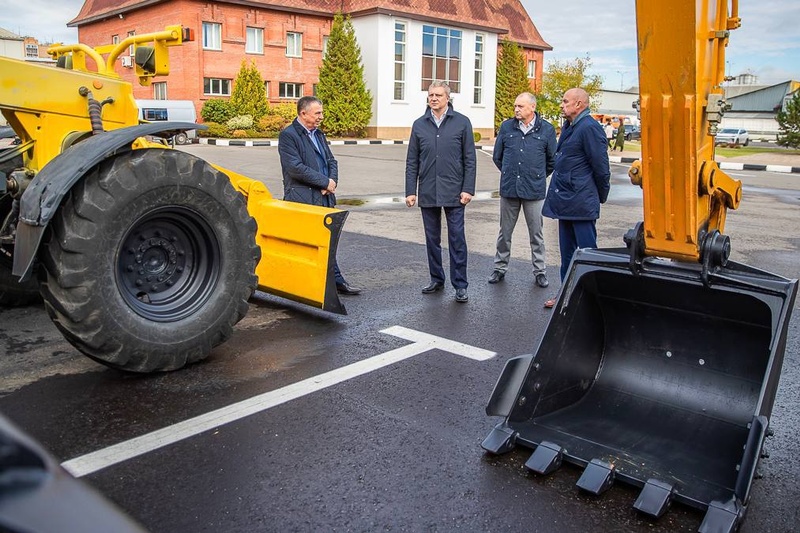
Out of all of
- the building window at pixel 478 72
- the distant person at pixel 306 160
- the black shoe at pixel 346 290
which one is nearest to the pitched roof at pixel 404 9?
the building window at pixel 478 72

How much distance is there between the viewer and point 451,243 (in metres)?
7.22

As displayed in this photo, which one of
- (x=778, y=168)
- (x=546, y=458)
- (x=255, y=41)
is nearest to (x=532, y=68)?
(x=255, y=41)

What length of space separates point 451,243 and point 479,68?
3842 cm

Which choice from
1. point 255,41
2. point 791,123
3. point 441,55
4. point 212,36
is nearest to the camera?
point 791,123

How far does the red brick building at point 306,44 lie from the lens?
37.5 metres

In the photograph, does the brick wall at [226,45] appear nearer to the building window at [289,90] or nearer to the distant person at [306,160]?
the building window at [289,90]

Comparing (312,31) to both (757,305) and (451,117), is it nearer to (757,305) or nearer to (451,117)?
(451,117)

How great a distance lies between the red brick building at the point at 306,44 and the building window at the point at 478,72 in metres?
0.06

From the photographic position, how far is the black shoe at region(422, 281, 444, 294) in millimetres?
7301

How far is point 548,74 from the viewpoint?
50531 millimetres

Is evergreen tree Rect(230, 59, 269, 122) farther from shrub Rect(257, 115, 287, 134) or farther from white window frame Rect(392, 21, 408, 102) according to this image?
white window frame Rect(392, 21, 408, 102)

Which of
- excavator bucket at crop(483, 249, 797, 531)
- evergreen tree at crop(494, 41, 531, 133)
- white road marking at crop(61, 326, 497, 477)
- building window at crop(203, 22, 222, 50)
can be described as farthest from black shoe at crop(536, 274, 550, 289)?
evergreen tree at crop(494, 41, 531, 133)

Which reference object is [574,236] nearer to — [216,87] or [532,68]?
[216,87]

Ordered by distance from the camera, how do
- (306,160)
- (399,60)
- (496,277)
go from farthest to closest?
1. (399,60)
2. (496,277)
3. (306,160)
